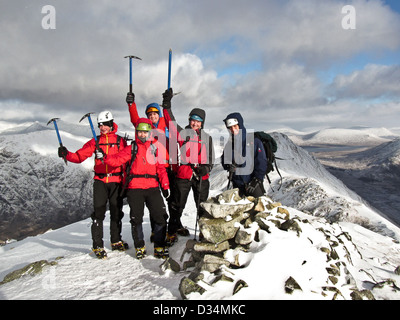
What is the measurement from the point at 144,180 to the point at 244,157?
3111 millimetres

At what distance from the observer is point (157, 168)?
7.25m

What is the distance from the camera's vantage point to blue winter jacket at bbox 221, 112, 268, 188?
760 cm

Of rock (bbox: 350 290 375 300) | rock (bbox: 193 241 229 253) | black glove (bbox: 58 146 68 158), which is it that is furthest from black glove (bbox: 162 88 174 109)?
rock (bbox: 350 290 375 300)

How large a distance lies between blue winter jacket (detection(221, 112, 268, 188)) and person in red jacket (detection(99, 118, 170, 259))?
2240 millimetres

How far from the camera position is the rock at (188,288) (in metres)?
4.89

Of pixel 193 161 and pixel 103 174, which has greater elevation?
pixel 193 161

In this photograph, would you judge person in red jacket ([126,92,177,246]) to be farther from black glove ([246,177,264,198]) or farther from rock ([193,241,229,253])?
black glove ([246,177,264,198])

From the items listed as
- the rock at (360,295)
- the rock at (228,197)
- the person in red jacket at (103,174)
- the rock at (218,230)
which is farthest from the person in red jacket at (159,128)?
the rock at (360,295)

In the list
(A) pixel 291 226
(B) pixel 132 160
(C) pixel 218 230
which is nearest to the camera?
(C) pixel 218 230

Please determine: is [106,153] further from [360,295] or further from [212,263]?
[360,295]

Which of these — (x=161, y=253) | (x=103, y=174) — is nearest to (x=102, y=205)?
(x=103, y=174)

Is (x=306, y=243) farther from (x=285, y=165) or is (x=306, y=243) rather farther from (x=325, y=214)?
(x=285, y=165)

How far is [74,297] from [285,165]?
47.1m
